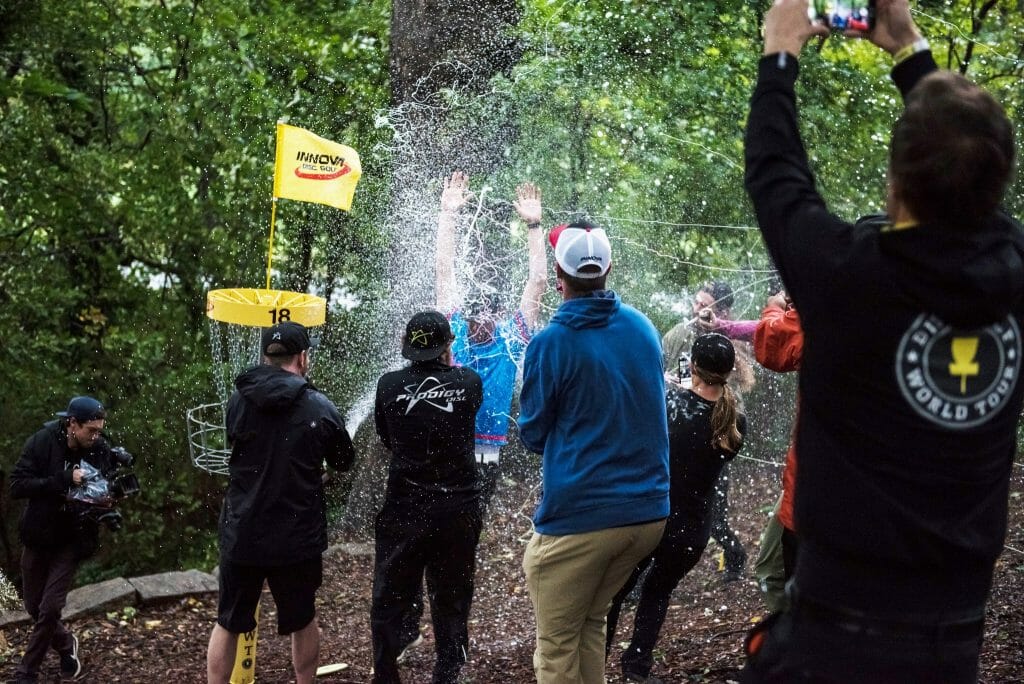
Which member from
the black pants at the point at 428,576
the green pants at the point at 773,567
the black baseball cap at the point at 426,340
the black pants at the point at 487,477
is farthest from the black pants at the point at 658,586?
the black pants at the point at 487,477

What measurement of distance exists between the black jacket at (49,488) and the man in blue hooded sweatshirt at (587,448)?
128 inches

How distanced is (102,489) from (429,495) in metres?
2.12

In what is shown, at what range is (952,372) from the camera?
1919mm

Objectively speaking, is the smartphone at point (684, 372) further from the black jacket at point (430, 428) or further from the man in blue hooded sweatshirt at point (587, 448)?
the man in blue hooded sweatshirt at point (587, 448)

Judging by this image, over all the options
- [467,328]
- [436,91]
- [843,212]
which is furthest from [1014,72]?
[467,328]

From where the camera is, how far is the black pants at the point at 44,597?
5.86 meters

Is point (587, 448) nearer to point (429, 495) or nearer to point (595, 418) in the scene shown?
point (595, 418)

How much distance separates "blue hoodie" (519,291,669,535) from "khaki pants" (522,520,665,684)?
0.17ft

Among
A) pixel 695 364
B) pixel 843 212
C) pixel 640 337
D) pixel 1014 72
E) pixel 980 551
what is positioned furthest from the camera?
pixel 843 212

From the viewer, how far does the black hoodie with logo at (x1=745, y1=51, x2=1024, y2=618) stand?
189 centimetres

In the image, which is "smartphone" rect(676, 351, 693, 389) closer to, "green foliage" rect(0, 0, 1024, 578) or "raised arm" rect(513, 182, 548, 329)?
"raised arm" rect(513, 182, 548, 329)

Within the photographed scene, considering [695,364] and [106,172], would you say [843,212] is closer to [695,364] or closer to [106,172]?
[695,364]

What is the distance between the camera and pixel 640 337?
393cm

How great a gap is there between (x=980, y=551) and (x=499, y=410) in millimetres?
4159
